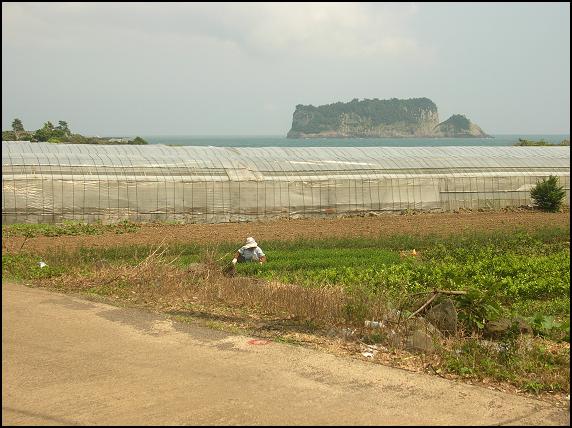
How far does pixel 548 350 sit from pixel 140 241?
13533 millimetres

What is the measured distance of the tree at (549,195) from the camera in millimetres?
28125

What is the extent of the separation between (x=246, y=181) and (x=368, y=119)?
16083 cm

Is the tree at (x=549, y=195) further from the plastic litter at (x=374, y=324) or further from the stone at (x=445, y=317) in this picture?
the plastic litter at (x=374, y=324)

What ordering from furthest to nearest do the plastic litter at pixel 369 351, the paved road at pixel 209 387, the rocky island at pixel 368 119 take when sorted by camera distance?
the rocky island at pixel 368 119
the plastic litter at pixel 369 351
the paved road at pixel 209 387

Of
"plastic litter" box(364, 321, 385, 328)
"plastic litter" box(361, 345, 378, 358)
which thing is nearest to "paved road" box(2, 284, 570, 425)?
"plastic litter" box(361, 345, 378, 358)

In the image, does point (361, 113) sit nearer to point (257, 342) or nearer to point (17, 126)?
point (17, 126)

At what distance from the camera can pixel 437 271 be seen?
13109 mm

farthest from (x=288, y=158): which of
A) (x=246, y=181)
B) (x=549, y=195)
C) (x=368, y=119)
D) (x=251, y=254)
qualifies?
(x=368, y=119)

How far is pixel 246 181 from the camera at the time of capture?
1022 inches

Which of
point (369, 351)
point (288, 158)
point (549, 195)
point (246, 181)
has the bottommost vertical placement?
point (369, 351)

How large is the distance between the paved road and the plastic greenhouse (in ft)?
51.9

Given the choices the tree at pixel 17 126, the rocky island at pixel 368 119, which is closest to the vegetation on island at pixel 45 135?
the tree at pixel 17 126

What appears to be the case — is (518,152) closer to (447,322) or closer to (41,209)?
(41,209)

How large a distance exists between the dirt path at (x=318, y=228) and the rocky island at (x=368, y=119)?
6167 inches
